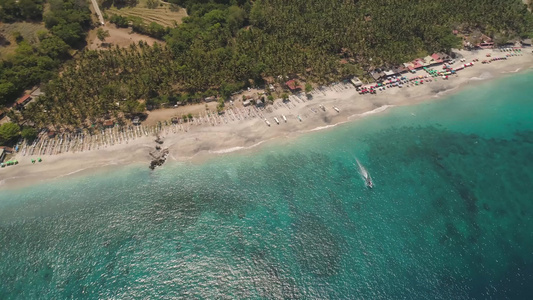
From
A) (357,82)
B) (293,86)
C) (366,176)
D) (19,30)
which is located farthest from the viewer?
(19,30)

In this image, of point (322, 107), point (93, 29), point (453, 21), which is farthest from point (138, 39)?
point (453, 21)

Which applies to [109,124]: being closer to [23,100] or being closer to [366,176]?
[23,100]

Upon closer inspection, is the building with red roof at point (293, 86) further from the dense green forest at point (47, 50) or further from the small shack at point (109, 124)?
the dense green forest at point (47, 50)

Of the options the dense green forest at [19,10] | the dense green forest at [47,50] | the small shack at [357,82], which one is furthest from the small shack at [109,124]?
the small shack at [357,82]

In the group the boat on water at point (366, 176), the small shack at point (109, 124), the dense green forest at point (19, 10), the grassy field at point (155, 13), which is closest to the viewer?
the boat on water at point (366, 176)

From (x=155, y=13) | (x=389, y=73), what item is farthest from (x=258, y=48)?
(x=155, y=13)

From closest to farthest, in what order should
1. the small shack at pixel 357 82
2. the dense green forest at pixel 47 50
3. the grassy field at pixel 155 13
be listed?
the dense green forest at pixel 47 50
the small shack at pixel 357 82
the grassy field at pixel 155 13

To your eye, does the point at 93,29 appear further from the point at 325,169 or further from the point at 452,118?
the point at 452,118
